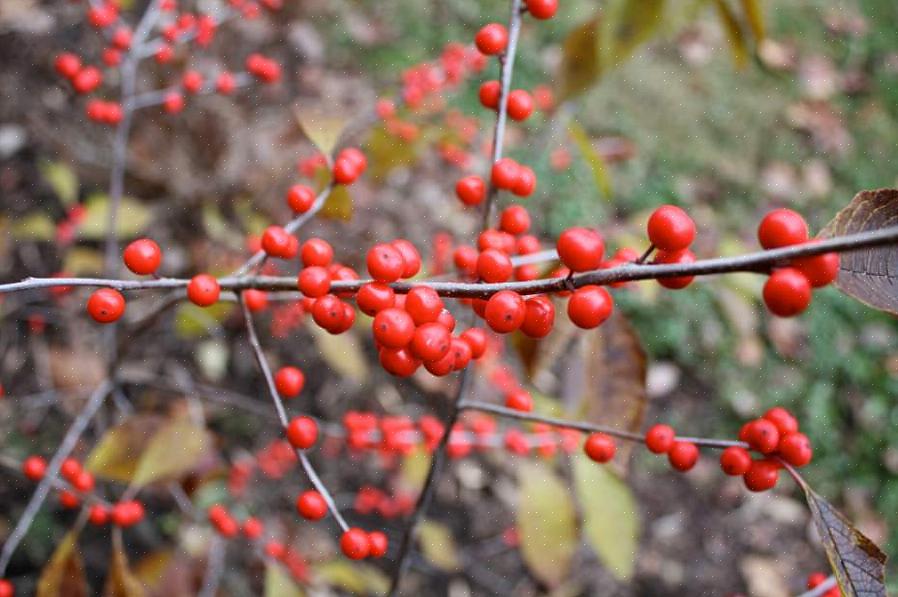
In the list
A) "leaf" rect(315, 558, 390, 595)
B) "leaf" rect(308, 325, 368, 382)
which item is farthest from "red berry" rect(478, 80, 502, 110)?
"leaf" rect(315, 558, 390, 595)

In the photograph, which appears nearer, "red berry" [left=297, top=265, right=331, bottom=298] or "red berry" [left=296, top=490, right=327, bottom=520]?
"red berry" [left=297, top=265, right=331, bottom=298]

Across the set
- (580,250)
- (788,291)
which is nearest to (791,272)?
(788,291)

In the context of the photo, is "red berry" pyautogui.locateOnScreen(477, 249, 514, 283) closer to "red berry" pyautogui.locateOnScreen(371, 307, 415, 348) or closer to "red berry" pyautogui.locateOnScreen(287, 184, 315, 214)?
"red berry" pyautogui.locateOnScreen(371, 307, 415, 348)

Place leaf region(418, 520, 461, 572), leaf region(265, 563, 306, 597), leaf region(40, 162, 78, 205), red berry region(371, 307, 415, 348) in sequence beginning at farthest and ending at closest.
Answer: leaf region(40, 162, 78, 205)
leaf region(418, 520, 461, 572)
leaf region(265, 563, 306, 597)
red berry region(371, 307, 415, 348)

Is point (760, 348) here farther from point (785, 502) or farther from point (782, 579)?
point (782, 579)

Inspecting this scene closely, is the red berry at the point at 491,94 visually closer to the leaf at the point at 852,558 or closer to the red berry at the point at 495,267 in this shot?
the red berry at the point at 495,267

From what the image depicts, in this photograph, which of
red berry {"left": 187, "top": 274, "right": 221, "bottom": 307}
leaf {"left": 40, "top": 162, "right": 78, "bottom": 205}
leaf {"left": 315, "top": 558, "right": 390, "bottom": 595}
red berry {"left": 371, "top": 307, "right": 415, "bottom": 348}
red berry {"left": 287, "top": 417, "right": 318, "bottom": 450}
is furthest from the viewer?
leaf {"left": 40, "top": 162, "right": 78, "bottom": 205}

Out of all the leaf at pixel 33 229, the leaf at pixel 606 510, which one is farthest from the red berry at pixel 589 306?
the leaf at pixel 33 229
